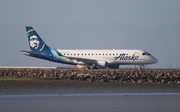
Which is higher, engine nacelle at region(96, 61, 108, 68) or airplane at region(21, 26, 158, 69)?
airplane at region(21, 26, 158, 69)

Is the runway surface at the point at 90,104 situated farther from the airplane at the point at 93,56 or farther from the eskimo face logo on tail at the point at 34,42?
the eskimo face logo on tail at the point at 34,42

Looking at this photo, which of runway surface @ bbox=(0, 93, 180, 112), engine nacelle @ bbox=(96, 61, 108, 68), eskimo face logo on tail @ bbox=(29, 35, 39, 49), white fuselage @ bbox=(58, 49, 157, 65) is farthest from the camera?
eskimo face logo on tail @ bbox=(29, 35, 39, 49)

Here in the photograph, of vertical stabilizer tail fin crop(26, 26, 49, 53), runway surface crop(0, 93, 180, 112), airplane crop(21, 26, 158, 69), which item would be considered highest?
vertical stabilizer tail fin crop(26, 26, 49, 53)

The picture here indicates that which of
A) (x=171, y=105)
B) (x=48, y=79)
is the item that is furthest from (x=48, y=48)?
(x=171, y=105)

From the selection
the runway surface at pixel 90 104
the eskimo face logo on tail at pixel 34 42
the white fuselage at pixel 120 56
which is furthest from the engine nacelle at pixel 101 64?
the runway surface at pixel 90 104

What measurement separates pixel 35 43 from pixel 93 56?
31.4ft

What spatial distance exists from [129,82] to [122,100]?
53.6 ft

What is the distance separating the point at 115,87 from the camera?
42.1 m

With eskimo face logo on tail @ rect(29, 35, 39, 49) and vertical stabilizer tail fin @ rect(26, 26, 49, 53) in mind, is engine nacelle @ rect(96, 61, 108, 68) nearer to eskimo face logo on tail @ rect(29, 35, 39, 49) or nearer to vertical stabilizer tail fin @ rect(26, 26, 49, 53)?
vertical stabilizer tail fin @ rect(26, 26, 49, 53)

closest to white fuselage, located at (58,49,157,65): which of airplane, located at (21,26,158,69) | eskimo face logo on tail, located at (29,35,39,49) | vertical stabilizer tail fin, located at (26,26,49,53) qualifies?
airplane, located at (21,26,158,69)

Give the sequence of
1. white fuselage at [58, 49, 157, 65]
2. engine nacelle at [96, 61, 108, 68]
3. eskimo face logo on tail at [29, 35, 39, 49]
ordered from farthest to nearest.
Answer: eskimo face logo on tail at [29, 35, 39, 49], white fuselage at [58, 49, 157, 65], engine nacelle at [96, 61, 108, 68]

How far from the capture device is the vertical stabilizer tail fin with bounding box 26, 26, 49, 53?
74875mm

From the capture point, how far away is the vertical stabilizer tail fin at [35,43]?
74.9m

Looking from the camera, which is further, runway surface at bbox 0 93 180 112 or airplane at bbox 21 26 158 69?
airplane at bbox 21 26 158 69
